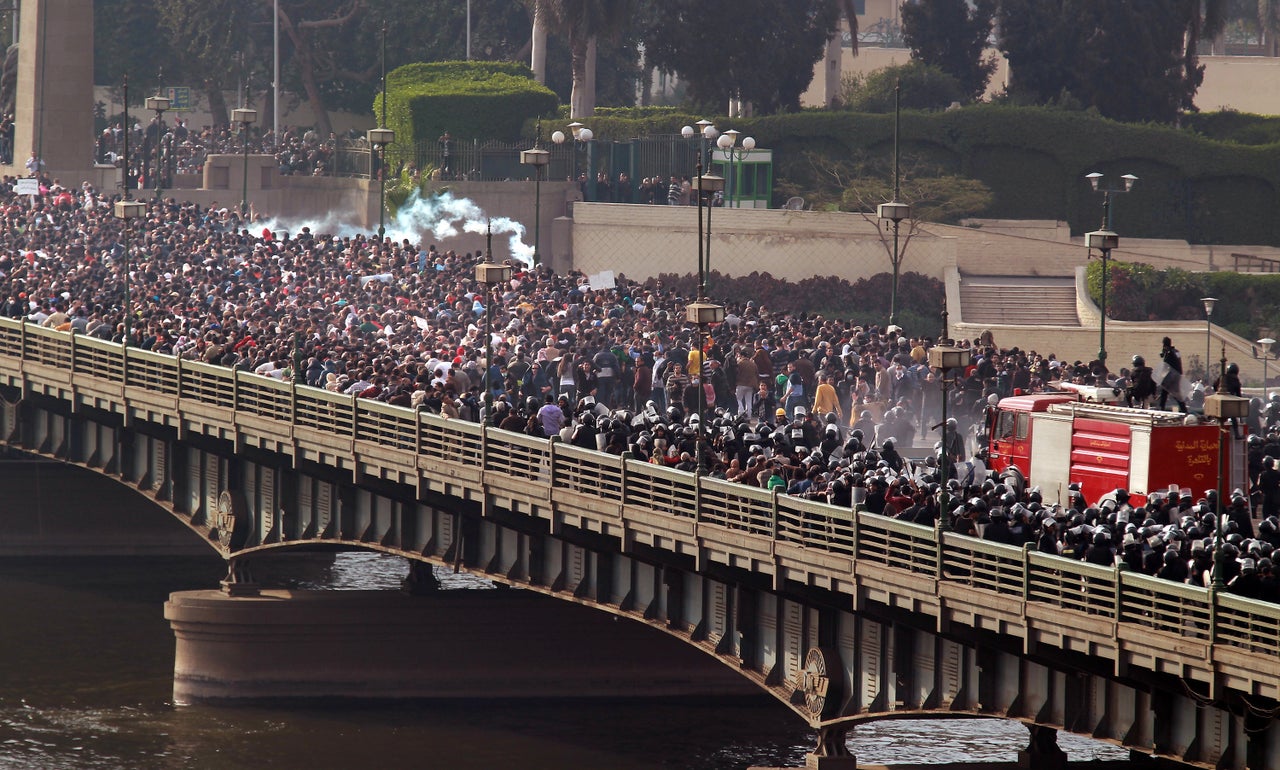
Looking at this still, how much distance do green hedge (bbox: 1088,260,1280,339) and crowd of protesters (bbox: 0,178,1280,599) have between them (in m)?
13.1

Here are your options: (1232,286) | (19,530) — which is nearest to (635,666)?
(19,530)

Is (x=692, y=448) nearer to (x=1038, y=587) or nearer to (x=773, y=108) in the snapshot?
(x=1038, y=587)

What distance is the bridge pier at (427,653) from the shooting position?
1674 inches

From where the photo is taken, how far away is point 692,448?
3319 centimetres

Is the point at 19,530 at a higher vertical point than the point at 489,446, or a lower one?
lower

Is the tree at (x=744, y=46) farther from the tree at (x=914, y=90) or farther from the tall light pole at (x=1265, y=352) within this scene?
the tall light pole at (x=1265, y=352)

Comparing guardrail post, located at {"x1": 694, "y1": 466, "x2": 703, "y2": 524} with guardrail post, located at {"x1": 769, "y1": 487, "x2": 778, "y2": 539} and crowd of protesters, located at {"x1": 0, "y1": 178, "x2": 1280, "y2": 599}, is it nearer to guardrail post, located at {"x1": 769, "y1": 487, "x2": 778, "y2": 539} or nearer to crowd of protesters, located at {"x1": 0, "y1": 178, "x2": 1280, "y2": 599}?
crowd of protesters, located at {"x1": 0, "y1": 178, "x2": 1280, "y2": 599}

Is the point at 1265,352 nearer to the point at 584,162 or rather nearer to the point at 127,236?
the point at 127,236

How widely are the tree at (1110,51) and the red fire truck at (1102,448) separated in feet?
117

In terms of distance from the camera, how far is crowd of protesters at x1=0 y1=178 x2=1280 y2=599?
1120 inches

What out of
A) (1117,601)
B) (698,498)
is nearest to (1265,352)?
(698,498)

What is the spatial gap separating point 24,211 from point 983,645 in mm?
43217

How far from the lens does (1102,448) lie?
34781 millimetres

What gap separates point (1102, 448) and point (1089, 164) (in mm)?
35302
